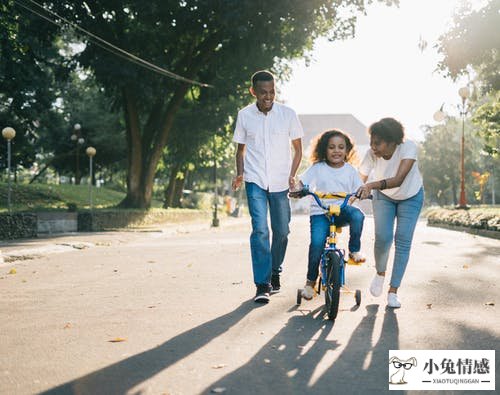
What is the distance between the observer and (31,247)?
13.9 m

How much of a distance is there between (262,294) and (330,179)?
1.30 meters

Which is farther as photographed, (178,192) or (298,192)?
(178,192)

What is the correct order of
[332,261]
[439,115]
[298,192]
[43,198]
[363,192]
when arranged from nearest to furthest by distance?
[332,261] < [363,192] < [298,192] < [439,115] < [43,198]

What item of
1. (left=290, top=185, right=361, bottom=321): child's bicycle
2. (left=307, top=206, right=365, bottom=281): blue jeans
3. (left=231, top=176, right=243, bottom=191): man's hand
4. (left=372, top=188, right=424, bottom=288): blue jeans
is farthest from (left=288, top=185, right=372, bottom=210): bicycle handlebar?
(left=231, top=176, right=243, bottom=191): man's hand

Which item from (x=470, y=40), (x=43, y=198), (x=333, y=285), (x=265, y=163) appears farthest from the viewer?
(x=43, y=198)

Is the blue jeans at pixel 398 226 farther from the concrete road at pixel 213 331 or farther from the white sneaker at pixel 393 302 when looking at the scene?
the concrete road at pixel 213 331

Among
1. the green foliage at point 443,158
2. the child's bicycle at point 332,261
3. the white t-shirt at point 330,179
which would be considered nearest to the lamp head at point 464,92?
the white t-shirt at point 330,179

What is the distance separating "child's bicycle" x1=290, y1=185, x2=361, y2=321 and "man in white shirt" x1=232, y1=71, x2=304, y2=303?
2.21 feet

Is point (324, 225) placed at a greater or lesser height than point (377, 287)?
greater

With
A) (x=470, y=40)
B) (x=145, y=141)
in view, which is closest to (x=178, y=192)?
(x=145, y=141)

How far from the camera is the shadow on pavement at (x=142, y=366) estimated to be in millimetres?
3760

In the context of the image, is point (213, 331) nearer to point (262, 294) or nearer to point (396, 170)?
point (262, 294)

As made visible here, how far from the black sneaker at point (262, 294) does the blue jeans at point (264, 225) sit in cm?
4

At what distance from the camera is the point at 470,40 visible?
20250 millimetres
